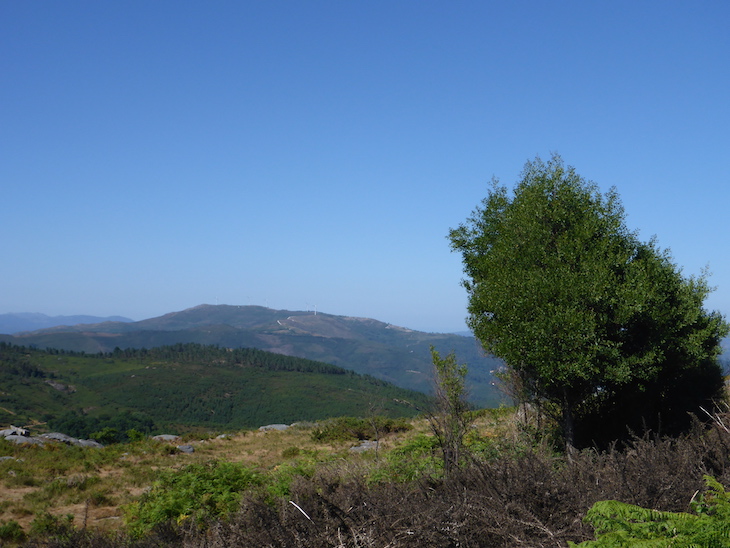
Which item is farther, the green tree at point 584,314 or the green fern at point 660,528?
the green tree at point 584,314

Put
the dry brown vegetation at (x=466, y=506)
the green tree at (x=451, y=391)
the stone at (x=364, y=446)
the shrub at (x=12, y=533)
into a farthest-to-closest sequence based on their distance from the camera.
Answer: the stone at (x=364, y=446) < the green tree at (x=451, y=391) < the shrub at (x=12, y=533) < the dry brown vegetation at (x=466, y=506)

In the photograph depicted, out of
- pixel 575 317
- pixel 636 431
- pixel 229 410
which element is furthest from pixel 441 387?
pixel 229 410

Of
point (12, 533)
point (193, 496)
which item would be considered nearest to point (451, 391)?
point (193, 496)

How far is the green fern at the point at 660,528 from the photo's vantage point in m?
3.27

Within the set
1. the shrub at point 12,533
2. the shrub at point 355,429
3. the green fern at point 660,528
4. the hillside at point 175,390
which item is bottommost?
the hillside at point 175,390

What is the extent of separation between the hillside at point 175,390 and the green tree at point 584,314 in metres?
101

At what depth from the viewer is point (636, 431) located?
16281mm

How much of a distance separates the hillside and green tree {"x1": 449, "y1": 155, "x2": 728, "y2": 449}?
101 meters

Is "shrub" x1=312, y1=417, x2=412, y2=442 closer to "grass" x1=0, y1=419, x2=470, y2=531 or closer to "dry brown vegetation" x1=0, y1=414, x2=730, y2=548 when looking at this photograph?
"grass" x1=0, y1=419, x2=470, y2=531

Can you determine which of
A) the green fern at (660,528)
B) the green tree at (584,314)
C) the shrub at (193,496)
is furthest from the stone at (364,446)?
the green fern at (660,528)

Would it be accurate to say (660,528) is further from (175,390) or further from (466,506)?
(175,390)

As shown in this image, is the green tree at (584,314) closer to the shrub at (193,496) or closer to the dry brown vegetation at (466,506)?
the dry brown vegetation at (466,506)

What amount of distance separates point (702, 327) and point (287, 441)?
19.7 metres

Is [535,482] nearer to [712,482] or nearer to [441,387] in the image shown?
[712,482]
